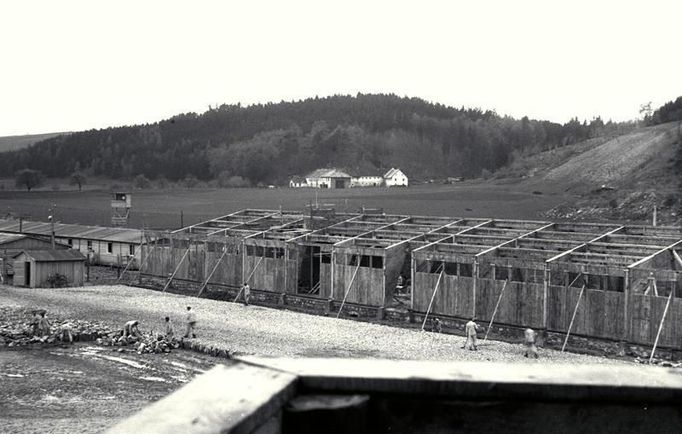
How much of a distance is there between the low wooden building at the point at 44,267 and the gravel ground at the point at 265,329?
46.3 inches

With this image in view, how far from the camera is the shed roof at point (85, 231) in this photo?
51250 millimetres

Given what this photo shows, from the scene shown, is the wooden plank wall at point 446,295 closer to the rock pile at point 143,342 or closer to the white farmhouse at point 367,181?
the rock pile at point 143,342

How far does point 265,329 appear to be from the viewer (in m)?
A: 29.2

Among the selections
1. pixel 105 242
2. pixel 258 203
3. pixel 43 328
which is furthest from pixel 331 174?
pixel 43 328

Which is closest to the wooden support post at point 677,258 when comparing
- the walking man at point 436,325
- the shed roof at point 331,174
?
the walking man at point 436,325

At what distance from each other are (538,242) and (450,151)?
161091mm

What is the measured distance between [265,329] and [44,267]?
1753 centimetres

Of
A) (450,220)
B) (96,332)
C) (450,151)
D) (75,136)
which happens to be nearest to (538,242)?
(450,220)

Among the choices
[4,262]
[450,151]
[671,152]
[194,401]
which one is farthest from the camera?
[450,151]

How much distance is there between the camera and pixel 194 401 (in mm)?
2764

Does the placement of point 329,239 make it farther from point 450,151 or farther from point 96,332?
point 450,151

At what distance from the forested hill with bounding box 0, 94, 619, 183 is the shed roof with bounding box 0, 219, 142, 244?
98.7 meters

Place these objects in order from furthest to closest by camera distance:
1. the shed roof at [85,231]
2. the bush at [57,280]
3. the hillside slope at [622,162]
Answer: the hillside slope at [622,162]
the shed roof at [85,231]
the bush at [57,280]

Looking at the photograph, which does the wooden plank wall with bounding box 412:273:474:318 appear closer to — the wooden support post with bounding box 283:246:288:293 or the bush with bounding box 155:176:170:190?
the wooden support post with bounding box 283:246:288:293
